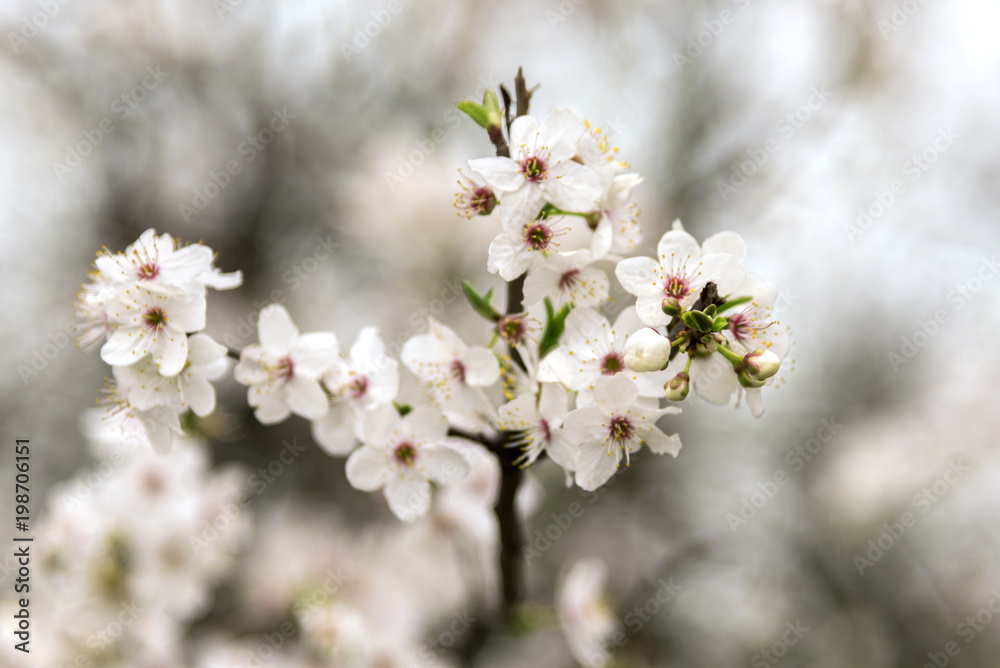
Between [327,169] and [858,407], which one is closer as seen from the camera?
[858,407]

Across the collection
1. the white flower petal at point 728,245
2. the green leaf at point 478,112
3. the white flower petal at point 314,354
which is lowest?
the white flower petal at point 314,354

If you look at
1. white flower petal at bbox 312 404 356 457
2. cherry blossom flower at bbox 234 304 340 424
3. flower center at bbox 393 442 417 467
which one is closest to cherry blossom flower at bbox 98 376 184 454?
cherry blossom flower at bbox 234 304 340 424

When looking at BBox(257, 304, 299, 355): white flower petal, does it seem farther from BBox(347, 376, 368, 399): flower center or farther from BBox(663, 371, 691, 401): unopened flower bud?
BBox(663, 371, 691, 401): unopened flower bud

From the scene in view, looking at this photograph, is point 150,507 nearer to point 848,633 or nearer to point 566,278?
point 566,278

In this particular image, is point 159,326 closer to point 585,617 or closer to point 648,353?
point 648,353

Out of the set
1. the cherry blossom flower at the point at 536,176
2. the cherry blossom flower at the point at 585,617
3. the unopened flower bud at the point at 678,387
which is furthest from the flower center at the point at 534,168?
the cherry blossom flower at the point at 585,617

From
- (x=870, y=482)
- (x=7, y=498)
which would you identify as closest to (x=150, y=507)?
(x=7, y=498)

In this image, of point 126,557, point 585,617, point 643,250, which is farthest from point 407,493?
point 643,250

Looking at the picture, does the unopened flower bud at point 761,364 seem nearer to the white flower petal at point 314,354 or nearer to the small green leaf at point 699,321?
the small green leaf at point 699,321
